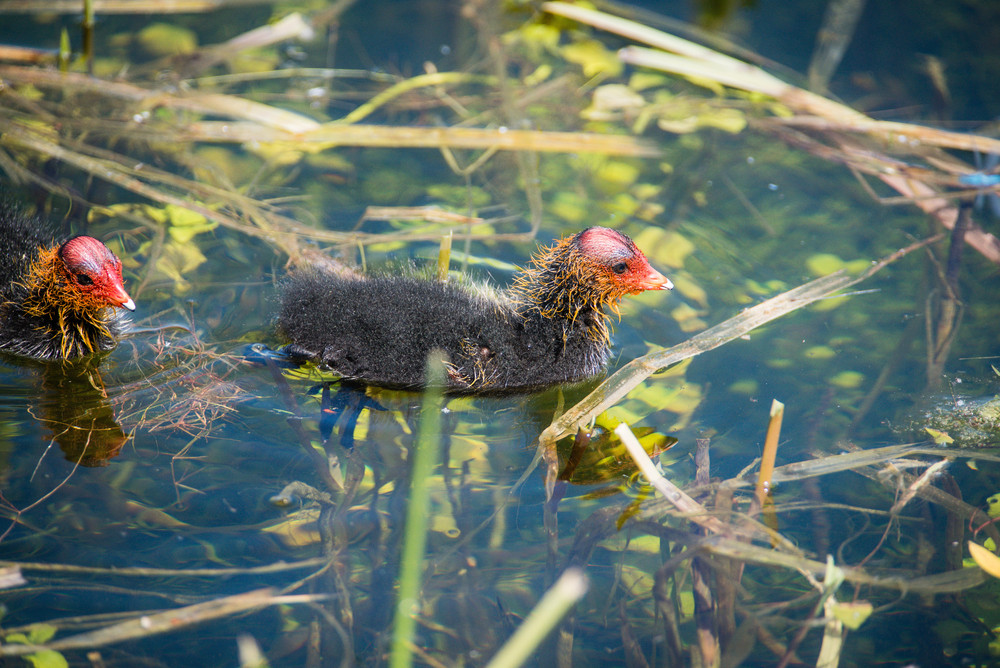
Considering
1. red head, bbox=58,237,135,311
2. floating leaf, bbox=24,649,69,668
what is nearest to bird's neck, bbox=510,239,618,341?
red head, bbox=58,237,135,311

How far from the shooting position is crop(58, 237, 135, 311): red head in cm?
328

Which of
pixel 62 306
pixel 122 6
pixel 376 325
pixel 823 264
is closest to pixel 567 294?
pixel 376 325

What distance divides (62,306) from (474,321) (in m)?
1.86

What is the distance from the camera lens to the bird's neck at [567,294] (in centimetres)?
344

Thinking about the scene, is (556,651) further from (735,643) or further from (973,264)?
(973,264)

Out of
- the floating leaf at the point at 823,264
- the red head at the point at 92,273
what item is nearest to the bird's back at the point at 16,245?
the red head at the point at 92,273

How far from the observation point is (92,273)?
330cm

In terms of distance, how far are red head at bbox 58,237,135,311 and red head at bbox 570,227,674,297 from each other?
206 cm

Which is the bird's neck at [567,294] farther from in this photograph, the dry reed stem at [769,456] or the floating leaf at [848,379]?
the floating leaf at [848,379]

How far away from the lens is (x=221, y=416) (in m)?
3.26

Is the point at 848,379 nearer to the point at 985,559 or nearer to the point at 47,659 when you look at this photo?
the point at 985,559

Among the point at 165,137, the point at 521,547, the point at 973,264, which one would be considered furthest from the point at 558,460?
the point at 165,137

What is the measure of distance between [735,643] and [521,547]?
2.59 feet

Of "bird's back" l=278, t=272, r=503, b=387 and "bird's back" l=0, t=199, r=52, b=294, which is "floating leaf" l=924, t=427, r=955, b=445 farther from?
"bird's back" l=0, t=199, r=52, b=294
